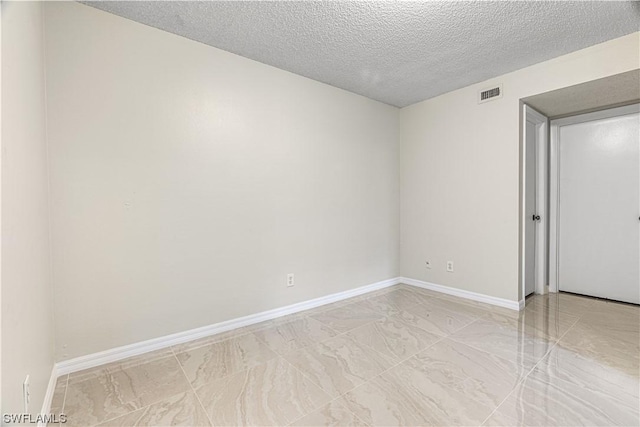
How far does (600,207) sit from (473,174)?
5.08 feet

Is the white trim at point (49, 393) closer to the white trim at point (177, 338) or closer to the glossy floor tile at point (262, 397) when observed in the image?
the white trim at point (177, 338)

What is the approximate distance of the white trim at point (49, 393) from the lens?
1506 mm

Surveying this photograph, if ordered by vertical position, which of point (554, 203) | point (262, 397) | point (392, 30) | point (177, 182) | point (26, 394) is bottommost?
point (262, 397)

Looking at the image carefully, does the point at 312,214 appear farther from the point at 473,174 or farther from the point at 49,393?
the point at 49,393

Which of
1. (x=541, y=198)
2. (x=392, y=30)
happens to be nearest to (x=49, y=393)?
(x=392, y=30)

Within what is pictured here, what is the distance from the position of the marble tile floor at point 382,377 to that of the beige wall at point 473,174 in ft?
2.43

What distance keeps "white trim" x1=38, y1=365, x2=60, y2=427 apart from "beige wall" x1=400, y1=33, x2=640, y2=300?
145 inches

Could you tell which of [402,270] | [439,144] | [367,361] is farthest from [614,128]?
[367,361]

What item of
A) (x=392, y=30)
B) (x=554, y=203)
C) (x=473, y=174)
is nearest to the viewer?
(x=392, y=30)

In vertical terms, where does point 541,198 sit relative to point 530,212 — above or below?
above

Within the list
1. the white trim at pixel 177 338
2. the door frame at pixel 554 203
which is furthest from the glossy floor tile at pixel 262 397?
the door frame at pixel 554 203

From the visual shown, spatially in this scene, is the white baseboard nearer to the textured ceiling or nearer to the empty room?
the empty room

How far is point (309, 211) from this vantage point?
316 cm

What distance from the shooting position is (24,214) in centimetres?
127
